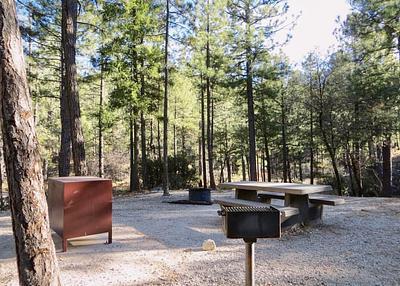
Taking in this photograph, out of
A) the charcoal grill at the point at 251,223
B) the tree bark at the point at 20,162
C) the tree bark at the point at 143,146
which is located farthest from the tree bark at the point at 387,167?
the tree bark at the point at 20,162

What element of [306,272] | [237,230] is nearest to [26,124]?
[237,230]

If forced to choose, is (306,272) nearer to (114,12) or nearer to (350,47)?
(114,12)

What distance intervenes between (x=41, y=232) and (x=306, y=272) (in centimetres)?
276

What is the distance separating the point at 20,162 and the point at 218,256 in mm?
2741

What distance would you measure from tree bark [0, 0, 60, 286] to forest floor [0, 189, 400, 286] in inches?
39.0

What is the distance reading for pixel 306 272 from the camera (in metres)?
3.62

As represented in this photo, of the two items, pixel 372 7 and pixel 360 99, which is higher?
pixel 372 7

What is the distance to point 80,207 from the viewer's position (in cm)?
454

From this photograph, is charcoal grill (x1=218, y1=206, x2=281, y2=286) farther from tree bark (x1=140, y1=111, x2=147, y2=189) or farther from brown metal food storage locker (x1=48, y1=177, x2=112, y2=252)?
tree bark (x1=140, y1=111, x2=147, y2=189)

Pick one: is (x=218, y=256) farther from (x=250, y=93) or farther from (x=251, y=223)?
(x=250, y=93)

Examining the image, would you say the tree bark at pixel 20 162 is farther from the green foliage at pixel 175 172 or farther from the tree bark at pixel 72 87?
the green foliage at pixel 175 172

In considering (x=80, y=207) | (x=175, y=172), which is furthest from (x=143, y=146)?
(x=80, y=207)

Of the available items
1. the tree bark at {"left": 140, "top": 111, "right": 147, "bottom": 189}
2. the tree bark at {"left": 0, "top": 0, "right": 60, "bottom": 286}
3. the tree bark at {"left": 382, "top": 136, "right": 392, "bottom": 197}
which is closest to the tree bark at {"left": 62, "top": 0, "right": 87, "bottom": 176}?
the tree bark at {"left": 140, "top": 111, "right": 147, "bottom": 189}

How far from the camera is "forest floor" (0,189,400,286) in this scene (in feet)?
11.4
